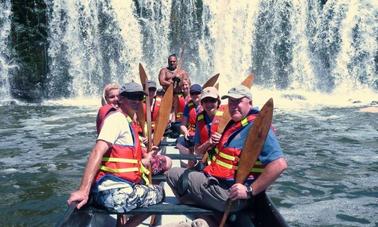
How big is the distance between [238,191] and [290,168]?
5133 mm

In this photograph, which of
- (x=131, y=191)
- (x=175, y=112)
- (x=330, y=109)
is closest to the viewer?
(x=131, y=191)

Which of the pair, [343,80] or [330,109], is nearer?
[330,109]

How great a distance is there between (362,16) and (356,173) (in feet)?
60.7

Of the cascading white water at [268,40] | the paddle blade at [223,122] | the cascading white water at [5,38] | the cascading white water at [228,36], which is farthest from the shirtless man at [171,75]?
the cascading white water at [228,36]

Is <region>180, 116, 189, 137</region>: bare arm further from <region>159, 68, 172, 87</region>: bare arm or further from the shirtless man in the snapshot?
<region>159, 68, 172, 87</region>: bare arm

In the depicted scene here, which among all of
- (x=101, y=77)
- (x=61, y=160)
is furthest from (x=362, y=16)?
(x=61, y=160)

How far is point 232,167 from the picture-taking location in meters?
3.54

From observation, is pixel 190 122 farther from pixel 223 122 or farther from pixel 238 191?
pixel 238 191

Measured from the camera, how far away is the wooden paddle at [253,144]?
3256mm

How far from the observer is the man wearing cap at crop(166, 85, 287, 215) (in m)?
3.32

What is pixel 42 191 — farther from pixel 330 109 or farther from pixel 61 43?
pixel 61 43

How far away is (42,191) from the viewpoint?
6.95m

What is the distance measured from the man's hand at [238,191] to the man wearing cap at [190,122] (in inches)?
112

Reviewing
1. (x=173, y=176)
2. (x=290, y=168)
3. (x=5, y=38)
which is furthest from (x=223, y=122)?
(x=5, y=38)
